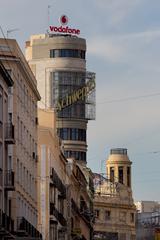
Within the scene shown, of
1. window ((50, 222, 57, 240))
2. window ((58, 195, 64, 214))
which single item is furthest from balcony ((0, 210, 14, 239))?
window ((58, 195, 64, 214))

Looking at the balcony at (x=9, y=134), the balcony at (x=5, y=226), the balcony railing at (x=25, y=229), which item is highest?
the balcony at (x=9, y=134)

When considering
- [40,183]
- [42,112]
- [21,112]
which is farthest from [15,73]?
[42,112]

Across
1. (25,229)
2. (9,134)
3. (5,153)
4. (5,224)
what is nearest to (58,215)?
(25,229)

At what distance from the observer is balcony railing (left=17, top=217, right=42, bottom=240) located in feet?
287

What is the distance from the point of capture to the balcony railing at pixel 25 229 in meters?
87.6

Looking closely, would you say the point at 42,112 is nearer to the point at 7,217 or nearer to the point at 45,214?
the point at 45,214

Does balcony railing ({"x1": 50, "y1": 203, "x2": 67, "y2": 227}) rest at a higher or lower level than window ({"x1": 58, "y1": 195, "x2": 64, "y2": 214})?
lower

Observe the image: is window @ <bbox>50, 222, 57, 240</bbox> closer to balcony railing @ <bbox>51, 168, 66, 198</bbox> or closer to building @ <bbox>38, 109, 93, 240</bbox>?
building @ <bbox>38, 109, 93, 240</bbox>

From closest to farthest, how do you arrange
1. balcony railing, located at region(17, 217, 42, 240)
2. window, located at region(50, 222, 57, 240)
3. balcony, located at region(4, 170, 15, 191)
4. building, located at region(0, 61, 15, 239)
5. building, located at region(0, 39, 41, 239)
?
building, located at region(0, 61, 15, 239)
balcony, located at region(4, 170, 15, 191)
building, located at region(0, 39, 41, 239)
balcony railing, located at region(17, 217, 42, 240)
window, located at region(50, 222, 57, 240)

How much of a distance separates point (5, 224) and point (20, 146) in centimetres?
1344

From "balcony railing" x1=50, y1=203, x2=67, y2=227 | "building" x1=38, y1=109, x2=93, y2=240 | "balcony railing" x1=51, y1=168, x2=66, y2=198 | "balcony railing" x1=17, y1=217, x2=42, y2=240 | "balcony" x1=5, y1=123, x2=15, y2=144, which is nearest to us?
"balcony" x1=5, y1=123, x2=15, y2=144

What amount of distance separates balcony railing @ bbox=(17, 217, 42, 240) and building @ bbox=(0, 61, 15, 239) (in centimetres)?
387

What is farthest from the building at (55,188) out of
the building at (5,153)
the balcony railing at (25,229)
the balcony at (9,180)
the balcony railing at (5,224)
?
the balcony at (9,180)

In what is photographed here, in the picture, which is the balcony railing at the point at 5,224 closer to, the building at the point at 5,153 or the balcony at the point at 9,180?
the building at the point at 5,153
